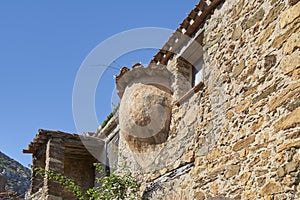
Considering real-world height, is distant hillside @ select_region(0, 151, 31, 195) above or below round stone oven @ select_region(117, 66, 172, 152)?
above

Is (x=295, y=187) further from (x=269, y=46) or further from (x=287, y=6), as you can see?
(x=287, y=6)

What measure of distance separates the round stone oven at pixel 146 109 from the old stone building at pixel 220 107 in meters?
0.02

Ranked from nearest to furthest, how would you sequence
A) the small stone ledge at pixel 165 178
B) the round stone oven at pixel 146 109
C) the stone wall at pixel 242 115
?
the stone wall at pixel 242 115 < the small stone ledge at pixel 165 178 < the round stone oven at pixel 146 109

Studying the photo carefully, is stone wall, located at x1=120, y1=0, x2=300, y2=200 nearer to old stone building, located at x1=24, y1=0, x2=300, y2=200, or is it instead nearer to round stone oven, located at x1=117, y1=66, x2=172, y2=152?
old stone building, located at x1=24, y1=0, x2=300, y2=200

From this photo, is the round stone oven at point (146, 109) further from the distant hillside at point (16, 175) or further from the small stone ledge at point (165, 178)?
the distant hillside at point (16, 175)

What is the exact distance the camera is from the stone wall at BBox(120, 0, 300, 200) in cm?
414

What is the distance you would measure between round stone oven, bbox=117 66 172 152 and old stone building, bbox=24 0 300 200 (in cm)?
2

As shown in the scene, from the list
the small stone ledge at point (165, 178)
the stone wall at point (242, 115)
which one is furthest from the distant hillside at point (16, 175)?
the stone wall at point (242, 115)

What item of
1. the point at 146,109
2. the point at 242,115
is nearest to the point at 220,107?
the point at 242,115

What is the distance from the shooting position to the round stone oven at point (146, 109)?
703cm

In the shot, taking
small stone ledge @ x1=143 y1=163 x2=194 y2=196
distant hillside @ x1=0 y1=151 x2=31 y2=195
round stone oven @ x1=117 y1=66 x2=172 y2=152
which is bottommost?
small stone ledge @ x1=143 y1=163 x2=194 y2=196

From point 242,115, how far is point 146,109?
99.7 inches

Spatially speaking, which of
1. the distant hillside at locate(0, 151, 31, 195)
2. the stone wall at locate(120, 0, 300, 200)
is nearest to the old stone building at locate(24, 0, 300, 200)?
the stone wall at locate(120, 0, 300, 200)

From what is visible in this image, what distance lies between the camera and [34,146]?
11641mm
